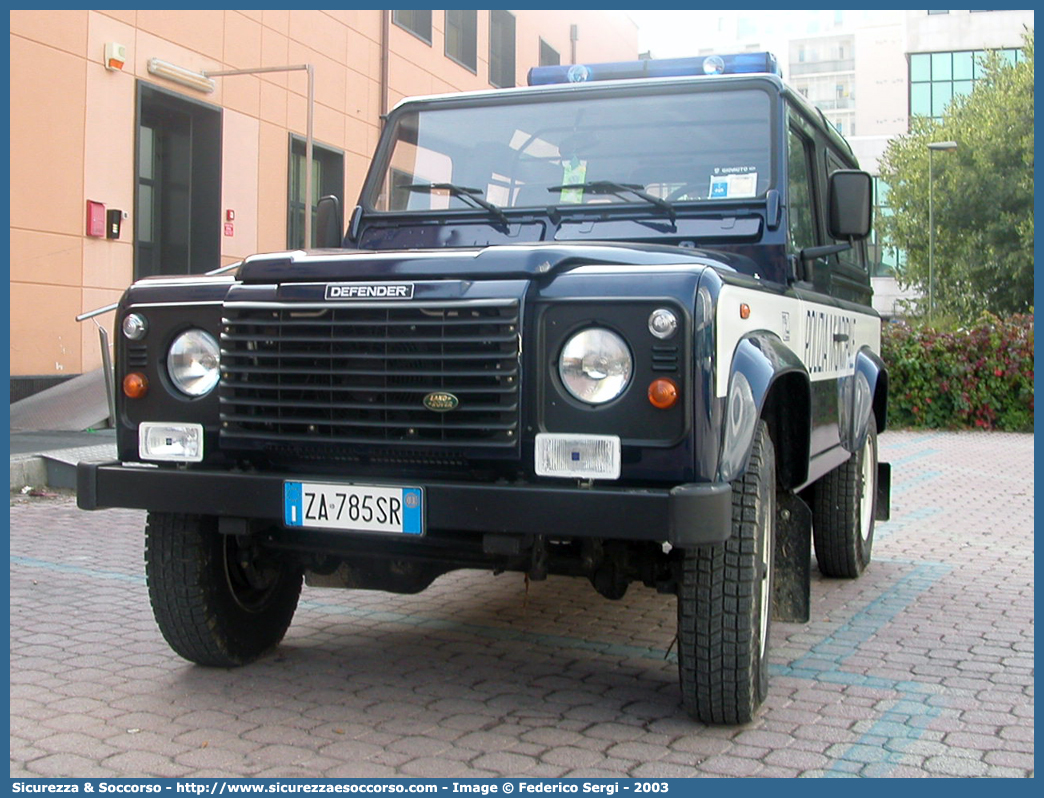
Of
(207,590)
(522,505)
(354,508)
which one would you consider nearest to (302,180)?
(207,590)

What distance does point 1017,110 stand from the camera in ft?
108

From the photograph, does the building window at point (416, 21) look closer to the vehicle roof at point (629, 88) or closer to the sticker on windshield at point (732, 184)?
the vehicle roof at point (629, 88)

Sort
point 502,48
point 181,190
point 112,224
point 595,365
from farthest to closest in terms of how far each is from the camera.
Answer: point 502,48 < point 181,190 < point 112,224 < point 595,365

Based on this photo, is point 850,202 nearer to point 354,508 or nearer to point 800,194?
point 800,194

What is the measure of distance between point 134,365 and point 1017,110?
33.5 m

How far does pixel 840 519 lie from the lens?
631 cm

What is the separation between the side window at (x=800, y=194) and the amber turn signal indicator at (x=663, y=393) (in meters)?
1.65

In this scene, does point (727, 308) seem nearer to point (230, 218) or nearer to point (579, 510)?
point (579, 510)

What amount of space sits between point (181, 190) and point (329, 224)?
11329mm

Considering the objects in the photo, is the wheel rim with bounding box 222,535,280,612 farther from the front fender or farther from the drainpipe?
the drainpipe

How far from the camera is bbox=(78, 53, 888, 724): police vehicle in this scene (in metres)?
3.48

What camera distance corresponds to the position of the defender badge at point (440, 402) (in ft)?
11.8

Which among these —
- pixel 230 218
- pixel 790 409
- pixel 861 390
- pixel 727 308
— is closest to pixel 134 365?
pixel 727 308

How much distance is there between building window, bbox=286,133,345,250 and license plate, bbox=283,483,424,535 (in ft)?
45.4
